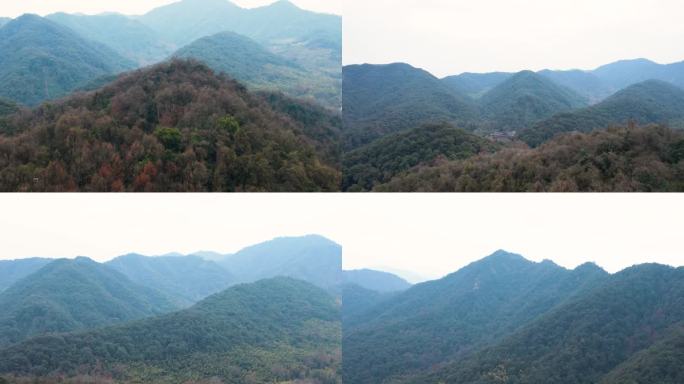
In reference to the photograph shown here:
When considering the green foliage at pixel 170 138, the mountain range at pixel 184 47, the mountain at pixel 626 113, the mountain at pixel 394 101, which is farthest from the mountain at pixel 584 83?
the green foliage at pixel 170 138

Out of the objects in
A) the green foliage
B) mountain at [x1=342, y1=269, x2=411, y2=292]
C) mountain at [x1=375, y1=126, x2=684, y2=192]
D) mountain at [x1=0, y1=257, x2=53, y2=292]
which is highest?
the green foliage

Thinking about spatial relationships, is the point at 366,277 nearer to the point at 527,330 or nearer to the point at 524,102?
the point at 527,330

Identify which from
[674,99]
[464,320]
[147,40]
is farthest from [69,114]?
[147,40]

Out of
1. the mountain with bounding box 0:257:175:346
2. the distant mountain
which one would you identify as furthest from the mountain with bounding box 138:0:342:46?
the distant mountain

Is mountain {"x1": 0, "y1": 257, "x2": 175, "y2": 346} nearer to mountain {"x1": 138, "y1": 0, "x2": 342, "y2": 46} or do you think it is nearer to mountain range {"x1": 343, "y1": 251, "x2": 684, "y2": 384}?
mountain range {"x1": 343, "y1": 251, "x2": 684, "y2": 384}

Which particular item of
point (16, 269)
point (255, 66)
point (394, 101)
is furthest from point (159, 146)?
point (255, 66)
